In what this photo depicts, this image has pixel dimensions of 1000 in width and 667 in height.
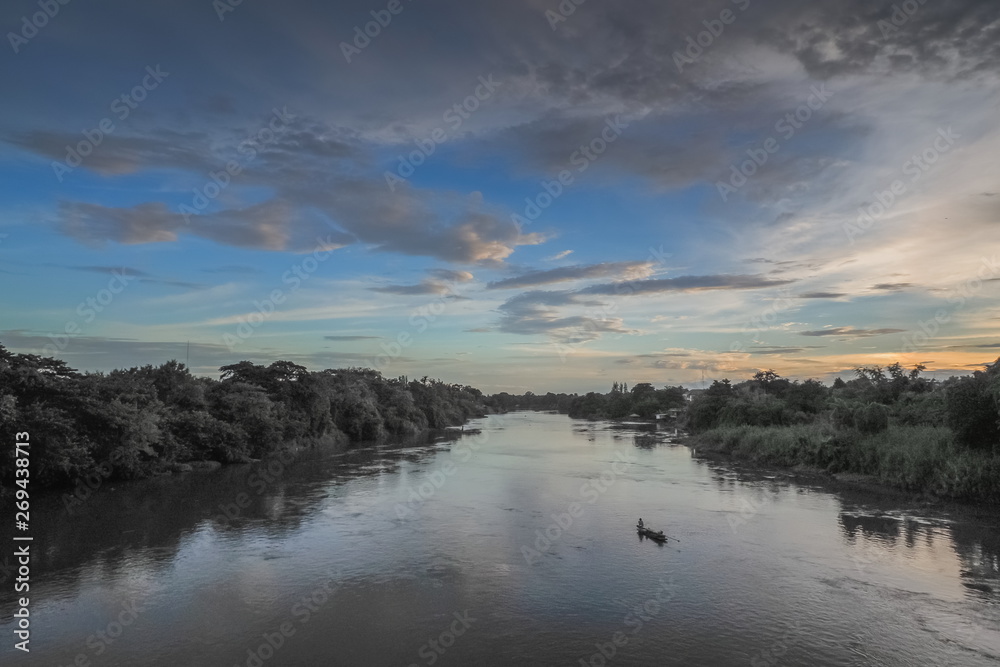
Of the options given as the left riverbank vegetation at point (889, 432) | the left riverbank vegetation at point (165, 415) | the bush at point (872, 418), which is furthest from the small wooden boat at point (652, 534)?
the left riverbank vegetation at point (165, 415)

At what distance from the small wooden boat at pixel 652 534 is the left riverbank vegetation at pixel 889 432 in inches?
657

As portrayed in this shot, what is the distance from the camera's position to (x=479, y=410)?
6442 inches

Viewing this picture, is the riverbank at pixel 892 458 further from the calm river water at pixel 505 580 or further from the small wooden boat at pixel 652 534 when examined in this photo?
the small wooden boat at pixel 652 534

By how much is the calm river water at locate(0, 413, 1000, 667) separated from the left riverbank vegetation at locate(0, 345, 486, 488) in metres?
3.06

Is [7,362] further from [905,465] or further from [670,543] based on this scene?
[905,465]

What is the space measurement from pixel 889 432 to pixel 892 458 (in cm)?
362

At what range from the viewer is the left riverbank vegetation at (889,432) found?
2808 cm

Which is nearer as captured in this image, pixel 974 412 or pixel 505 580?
pixel 505 580

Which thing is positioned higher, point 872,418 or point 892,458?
point 872,418

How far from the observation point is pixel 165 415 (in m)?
40.5

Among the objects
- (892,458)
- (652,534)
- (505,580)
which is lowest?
(505,580)

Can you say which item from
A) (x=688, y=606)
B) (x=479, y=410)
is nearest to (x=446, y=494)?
(x=688, y=606)

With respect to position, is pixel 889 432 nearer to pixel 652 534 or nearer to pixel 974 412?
pixel 974 412

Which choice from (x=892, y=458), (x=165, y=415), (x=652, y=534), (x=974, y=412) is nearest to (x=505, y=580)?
(x=652, y=534)
